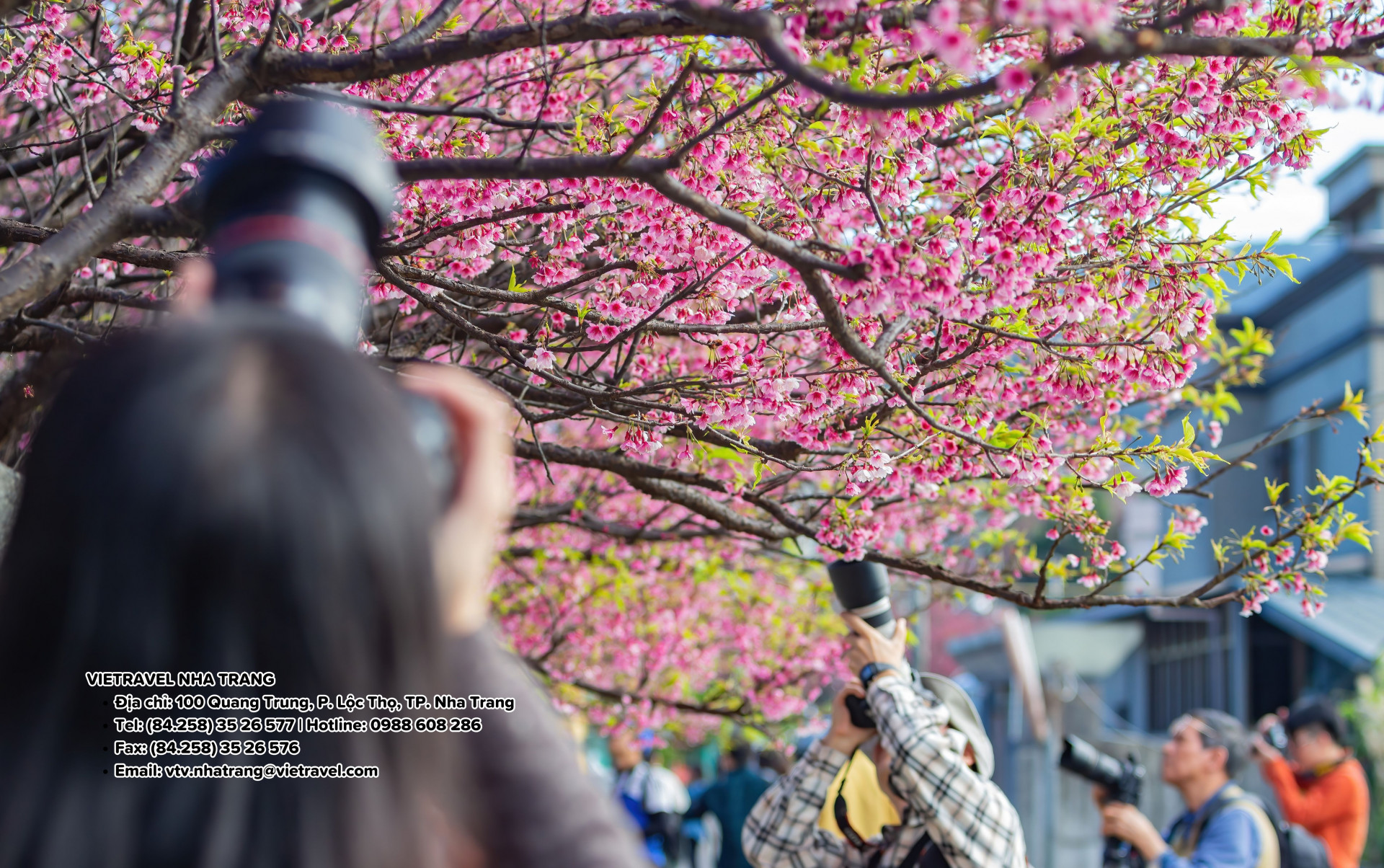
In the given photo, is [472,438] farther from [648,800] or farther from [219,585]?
[648,800]

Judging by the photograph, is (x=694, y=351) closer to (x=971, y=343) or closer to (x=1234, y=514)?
(x=971, y=343)

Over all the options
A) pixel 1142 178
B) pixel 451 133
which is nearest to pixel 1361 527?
pixel 1142 178

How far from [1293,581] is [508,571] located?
5.22m

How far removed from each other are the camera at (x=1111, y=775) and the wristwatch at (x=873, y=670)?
155cm

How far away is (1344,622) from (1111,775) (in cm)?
1267

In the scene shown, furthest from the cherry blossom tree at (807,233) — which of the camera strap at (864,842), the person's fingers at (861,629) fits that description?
the camera strap at (864,842)

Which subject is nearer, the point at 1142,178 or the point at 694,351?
the point at 1142,178

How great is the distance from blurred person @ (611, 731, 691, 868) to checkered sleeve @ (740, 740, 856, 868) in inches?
218

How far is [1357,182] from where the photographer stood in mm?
17547

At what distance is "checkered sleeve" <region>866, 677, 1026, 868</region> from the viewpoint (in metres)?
2.97

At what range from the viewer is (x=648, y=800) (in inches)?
361

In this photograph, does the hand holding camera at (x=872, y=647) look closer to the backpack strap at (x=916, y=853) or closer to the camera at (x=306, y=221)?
the backpack strap at (x=916, y=853)

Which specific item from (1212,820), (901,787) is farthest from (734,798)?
(901,787)

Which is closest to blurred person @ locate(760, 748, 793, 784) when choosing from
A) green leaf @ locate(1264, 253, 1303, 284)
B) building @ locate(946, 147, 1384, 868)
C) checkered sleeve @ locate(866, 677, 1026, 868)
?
building @ locate(946, 147, 1384, 868)
